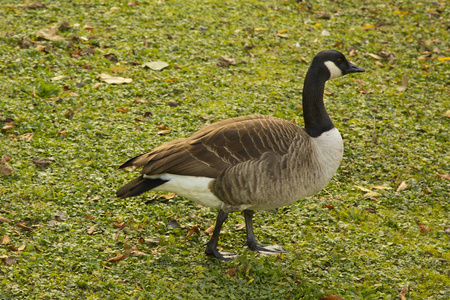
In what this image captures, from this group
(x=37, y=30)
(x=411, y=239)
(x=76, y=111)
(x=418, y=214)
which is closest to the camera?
(x=411, y=239)

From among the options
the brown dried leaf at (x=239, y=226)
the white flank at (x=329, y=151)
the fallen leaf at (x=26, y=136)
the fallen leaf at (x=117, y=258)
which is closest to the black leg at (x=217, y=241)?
the brown dried leaf at (x=239, y=226)

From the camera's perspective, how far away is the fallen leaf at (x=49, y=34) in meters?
8.05

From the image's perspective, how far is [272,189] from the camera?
4.65 m

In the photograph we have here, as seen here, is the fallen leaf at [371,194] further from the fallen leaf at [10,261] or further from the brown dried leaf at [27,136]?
the brown dried leaf at [27,136]

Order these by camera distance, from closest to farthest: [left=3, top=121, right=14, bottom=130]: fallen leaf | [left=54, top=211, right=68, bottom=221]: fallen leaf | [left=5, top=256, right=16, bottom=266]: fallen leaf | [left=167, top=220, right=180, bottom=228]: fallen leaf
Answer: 1. [left=5, top=256, right=16, bottom=266]: fallen leaf
2. [left=54, top=211, right=68, bottom=221]: fallen leaf
3. [left=167, top=220, right=180, bottom=228]: fallen leaf
4. [left=3, top=121, right=14, bottom=130]: fallen leaf

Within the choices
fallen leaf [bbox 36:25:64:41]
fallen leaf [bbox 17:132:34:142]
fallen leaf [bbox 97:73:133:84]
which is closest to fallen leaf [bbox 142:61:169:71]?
fallen leaf [bbox 97:73:133:84]

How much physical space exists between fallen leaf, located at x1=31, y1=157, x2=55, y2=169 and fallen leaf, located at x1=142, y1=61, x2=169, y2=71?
2.58 meters

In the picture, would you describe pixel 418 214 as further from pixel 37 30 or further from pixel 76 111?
pixel 37 30

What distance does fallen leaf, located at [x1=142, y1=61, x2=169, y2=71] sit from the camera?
25.9 feet

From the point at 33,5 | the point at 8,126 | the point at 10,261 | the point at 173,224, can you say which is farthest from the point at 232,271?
the point at 33,5

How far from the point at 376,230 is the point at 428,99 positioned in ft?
10.9

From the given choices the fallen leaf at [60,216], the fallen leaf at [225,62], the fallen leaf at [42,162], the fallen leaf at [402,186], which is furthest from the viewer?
the fallen leaf at [225,62]

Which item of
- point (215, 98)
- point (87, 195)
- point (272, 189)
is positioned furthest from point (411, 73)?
point (87, 195)

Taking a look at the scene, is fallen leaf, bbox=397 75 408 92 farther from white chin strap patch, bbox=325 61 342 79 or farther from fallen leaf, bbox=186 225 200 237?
fallen leaf, bbox=186 225 200 237
